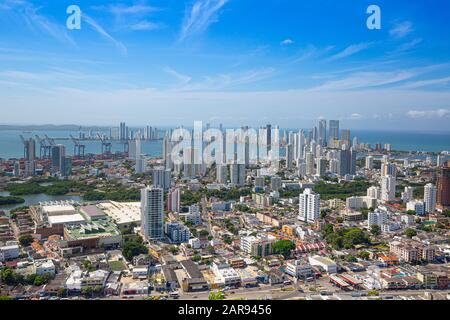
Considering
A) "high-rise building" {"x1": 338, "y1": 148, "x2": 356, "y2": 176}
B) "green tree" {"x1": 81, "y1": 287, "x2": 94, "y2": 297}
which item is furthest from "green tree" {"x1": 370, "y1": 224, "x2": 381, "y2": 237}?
"high-rise building" {"x1": 338, "y1": 148, "x2": 356, "y2": 176}

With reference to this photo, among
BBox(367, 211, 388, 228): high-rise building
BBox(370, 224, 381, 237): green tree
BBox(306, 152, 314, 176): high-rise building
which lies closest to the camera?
BBox(370, 224, 381, 237): green tree

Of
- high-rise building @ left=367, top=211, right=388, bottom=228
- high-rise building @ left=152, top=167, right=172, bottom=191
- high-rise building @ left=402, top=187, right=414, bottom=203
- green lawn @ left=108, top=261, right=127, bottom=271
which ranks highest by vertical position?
high-rise building @ left=152, top=167, right=172, bottom=191

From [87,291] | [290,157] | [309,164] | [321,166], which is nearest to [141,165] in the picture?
[290,157]

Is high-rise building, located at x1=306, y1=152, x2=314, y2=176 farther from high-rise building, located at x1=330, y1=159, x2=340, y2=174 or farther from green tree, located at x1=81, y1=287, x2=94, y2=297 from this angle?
green tree, located at x1=81, y1=287, x2=94, y2=297

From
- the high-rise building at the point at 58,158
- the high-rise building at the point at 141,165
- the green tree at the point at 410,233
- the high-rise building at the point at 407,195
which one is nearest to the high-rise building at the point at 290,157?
the high-rise building at the point at 407,195

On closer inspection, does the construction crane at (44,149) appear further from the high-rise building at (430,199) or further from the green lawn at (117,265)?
the high-rise building at (430,199)

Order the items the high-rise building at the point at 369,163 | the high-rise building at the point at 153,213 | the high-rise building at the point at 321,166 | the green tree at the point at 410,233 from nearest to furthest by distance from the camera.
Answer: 1. the high-rise building at the point at 153,213
2. the green tree at the point at 410,233
3. the high-rise building at the point at 321,166
4. the high-rise building at the point at 369,163

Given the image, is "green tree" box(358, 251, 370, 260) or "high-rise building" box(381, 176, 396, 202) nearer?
"green tree" box(358, 251, 370, 260)
